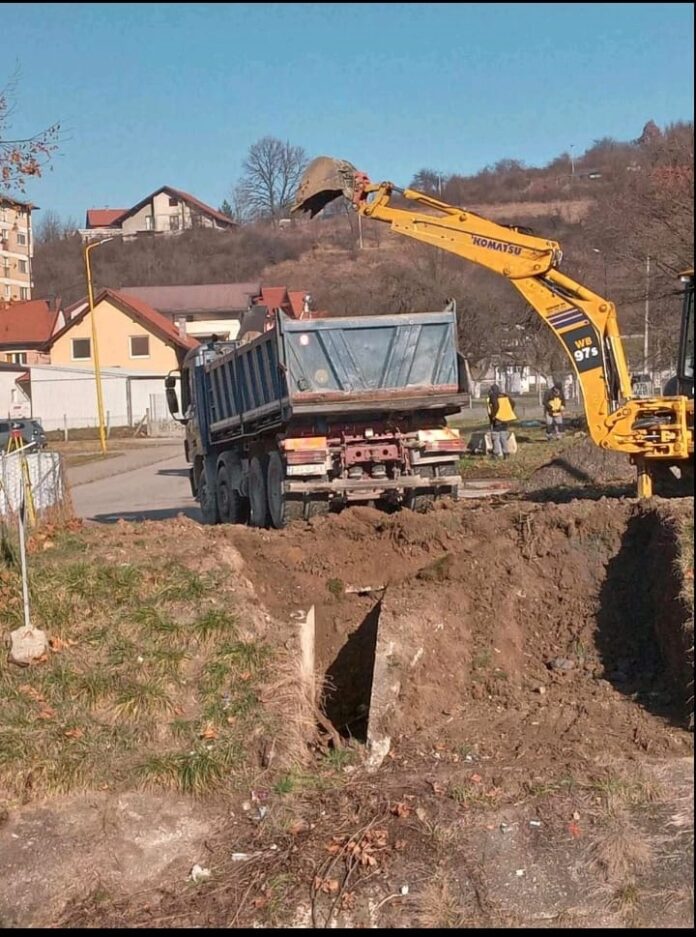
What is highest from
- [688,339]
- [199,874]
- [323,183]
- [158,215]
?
[158,215]

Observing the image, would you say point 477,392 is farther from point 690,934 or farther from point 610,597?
point 690,934

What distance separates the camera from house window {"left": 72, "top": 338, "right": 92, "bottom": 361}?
59.0 m

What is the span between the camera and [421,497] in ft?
43.0

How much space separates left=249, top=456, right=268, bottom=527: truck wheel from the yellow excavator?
11.2 feet

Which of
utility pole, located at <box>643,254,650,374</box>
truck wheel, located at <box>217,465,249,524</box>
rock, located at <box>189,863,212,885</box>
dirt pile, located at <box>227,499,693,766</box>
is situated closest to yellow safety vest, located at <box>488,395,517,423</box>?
utility pole, located at <box>643,254,650,374</box>

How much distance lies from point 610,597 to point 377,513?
3.45 metres

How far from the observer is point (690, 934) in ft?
16.4

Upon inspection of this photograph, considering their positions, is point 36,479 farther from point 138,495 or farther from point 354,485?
point 138,495

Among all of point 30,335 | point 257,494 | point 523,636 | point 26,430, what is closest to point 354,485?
point 257,494

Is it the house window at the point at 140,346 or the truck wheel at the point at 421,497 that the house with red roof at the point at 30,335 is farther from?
the truck wheel at the point at 421,497

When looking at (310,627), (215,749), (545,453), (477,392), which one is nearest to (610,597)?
(310,627)

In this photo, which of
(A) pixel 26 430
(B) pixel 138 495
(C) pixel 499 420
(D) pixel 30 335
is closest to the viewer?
(B) pixel 138 495

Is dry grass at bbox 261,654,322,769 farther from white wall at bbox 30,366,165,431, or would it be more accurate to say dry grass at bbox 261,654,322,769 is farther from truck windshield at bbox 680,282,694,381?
white wall at bbox 30,366,165,431

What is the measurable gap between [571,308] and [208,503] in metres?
6.86
